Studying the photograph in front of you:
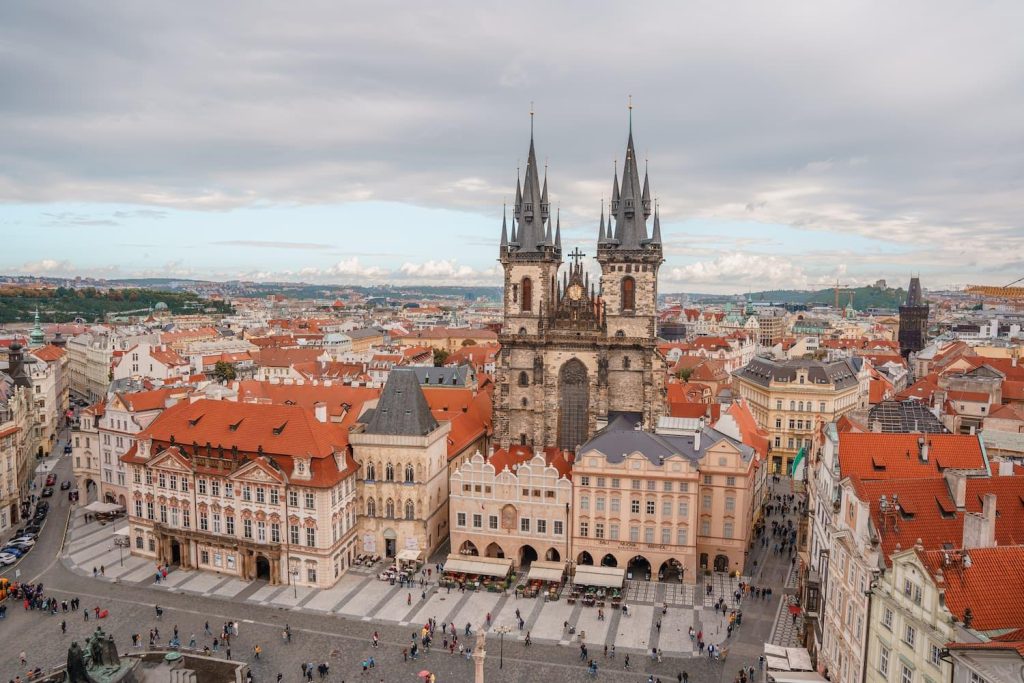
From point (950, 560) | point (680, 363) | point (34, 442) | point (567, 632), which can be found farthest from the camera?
point (680, 363)

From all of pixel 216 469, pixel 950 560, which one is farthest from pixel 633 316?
pixel 950 560

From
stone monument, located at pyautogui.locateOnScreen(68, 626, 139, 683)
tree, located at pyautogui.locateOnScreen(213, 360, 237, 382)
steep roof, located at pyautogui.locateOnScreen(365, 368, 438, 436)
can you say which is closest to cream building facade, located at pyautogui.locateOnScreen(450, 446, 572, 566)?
steep roof, located at pyautogui.locateOnScreen(365, 368, 438, 436)

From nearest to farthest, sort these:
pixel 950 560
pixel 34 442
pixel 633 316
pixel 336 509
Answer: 1. pixel 950 560
2. pixel 336 509
3. pixel 633 316
4. pixel 34 442

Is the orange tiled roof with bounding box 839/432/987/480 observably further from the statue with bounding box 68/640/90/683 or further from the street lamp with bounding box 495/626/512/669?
the statue with bounding box 68/640/90/683

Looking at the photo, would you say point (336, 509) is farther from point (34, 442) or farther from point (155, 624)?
point (34, 442)

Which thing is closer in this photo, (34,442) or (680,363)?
(34,442)

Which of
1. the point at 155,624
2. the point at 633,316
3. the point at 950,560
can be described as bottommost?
the point at 155,624

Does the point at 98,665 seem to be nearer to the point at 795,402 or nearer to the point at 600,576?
the point at 600,576

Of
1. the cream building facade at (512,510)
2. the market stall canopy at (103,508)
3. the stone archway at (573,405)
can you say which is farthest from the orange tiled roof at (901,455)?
the market stall canopy at (103,508)
